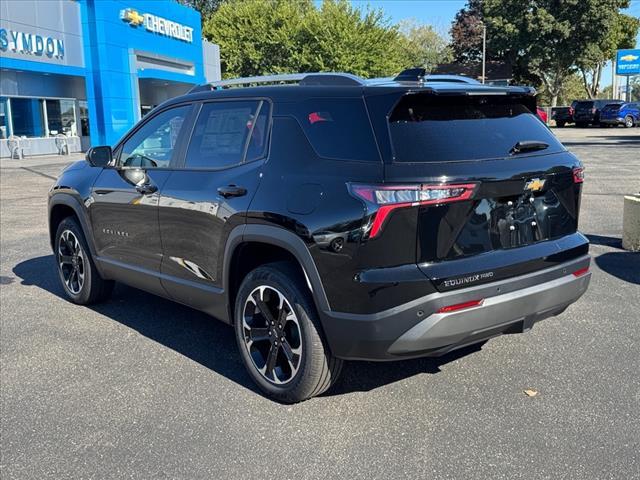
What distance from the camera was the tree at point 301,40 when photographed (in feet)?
132

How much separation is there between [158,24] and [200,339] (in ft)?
97.9

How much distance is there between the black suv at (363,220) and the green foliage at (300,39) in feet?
122

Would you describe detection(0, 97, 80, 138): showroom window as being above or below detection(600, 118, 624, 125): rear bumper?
above

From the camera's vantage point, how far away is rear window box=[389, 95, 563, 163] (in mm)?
3287

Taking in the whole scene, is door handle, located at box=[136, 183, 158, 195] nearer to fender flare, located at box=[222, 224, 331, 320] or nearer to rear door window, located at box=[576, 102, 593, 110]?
fender flare, located at box=[222, 224, 331, 320]

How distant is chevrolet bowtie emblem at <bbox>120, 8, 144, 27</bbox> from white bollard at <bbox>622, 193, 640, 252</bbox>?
25.9 m

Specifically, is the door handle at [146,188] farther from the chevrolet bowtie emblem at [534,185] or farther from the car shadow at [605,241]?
the car shadow at [605,241]

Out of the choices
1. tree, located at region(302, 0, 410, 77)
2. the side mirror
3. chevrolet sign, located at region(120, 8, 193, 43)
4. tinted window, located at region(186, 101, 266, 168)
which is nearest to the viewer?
tinted window, located at region(186, 101, 266, 168)

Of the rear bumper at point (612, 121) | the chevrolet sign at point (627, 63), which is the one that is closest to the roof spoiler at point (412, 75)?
the rear bumper at point (612, 121)

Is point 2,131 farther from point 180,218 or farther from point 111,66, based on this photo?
point 180,218

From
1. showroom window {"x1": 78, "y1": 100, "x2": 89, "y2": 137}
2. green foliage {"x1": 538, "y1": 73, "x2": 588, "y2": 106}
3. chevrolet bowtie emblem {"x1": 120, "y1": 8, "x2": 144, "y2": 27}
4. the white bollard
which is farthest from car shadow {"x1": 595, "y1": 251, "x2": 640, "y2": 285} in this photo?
green foliage {"x1": 538, "y1": 73, "x2": 588, "y2": 106}

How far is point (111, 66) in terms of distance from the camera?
27.5m

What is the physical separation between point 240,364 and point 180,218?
109cm

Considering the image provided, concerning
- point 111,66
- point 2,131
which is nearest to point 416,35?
point 111,66
